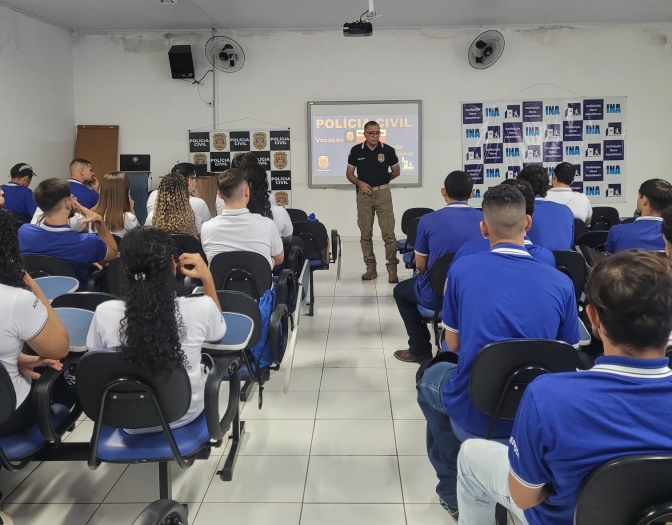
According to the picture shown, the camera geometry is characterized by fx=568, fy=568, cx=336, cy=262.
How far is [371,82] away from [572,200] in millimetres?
4217

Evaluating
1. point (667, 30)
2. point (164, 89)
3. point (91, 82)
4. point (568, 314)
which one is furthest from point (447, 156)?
point (568, 314)

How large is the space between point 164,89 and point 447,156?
14.0 ft

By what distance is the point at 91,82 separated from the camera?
27.4 feet

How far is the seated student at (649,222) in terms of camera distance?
3.30 meters

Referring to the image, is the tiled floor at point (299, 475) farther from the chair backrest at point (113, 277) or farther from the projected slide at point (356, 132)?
the projected slide at point (356, 132)

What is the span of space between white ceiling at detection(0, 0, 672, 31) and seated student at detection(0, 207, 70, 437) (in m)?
5.54

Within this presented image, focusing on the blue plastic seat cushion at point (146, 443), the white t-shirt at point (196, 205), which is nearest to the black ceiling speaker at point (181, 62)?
the white t-shirt at point (196, 205)

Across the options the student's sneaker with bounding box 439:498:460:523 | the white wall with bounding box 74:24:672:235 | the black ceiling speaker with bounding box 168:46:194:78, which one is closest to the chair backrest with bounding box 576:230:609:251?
the student's sneaker with bounding box 439:498:460:523

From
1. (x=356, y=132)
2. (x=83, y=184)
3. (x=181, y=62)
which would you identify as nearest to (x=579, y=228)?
(x=356, y=132)

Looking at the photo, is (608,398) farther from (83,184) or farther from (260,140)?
(260,140)

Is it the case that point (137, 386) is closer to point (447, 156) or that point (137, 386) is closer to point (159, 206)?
point (159, 206)

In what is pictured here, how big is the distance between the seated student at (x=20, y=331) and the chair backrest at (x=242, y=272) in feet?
3.87

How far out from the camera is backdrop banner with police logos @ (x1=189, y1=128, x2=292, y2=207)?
8.39m

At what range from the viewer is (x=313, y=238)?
474cm
